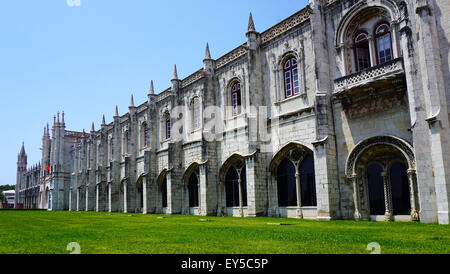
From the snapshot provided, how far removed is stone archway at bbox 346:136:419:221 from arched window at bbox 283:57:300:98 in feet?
17.8

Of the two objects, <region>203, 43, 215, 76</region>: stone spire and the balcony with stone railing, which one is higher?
<region>203, 43, 215, 76</region>: stone spire

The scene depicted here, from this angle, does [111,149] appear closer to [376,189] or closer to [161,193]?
[161,193]

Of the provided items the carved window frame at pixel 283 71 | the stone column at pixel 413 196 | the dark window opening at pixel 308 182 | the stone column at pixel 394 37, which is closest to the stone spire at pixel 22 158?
the carved window frame at pixel 283 71

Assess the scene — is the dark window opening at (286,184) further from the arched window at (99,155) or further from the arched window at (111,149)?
the arched window at (99,155)

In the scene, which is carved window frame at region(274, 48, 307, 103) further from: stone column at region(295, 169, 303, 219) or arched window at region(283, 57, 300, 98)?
stone column at region(295, 169, 303, 219)

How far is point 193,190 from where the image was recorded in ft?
91.2

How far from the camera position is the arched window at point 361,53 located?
1700 centimetres

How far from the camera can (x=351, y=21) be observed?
17.1m

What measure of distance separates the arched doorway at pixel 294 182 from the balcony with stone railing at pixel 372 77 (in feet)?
12.6

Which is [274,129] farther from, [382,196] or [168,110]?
[168,110]

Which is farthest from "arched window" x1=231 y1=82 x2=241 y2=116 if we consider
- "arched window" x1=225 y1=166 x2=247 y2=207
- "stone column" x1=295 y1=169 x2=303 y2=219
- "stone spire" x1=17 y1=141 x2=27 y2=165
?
"stone spire" x1=17 y1=141 x2=27 y2=165

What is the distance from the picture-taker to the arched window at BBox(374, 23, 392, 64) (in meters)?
15.9
